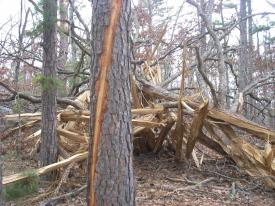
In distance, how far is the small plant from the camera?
445 cm

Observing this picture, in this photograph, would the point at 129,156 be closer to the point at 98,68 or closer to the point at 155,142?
the point at 98,68

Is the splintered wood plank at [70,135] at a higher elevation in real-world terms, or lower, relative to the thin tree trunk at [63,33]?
lower

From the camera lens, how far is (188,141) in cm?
694

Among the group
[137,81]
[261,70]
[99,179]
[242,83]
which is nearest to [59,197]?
[99,179]

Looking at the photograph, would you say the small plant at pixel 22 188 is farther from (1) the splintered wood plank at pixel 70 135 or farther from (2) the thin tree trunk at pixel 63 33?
(2) the thin tree trunk at pixel 63 33

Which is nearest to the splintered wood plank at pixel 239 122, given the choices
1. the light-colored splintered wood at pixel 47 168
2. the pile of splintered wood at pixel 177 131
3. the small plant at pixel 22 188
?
the pile of splintered wood at pixel 177 131

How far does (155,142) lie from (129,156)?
348 centimetres

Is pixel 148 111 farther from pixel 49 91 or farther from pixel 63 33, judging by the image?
pixel 63 33

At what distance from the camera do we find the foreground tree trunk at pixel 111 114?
4.00m

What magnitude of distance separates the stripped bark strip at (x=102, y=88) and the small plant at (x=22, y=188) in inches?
35.9

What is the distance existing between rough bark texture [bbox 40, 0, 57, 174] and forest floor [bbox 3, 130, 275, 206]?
0.51 meters

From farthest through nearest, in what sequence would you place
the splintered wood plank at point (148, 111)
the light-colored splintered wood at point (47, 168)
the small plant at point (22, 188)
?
the splintered wood plank at point (148, 111)
the light-colored splintered wood at point (47, 168)
the small plant at point (22, 188)

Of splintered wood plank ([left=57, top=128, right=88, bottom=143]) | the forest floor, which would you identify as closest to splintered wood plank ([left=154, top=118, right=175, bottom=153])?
the forest floor

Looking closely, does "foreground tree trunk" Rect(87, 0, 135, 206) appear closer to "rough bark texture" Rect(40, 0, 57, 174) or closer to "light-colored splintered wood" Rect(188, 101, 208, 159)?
"rough bark texture" Rect(40, 0, 57, 174)
